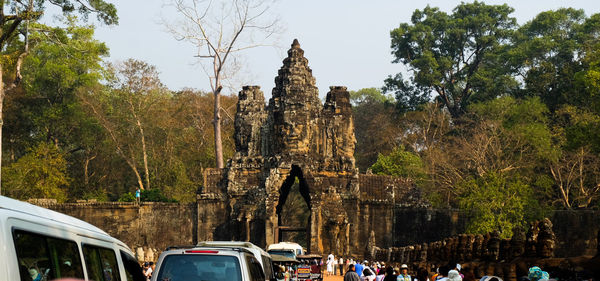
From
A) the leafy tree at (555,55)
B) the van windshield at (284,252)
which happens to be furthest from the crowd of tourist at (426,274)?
the leafy tree at (555,55)

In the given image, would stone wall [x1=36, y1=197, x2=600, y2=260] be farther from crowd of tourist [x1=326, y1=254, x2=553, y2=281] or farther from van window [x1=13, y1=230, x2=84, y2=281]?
van window [x1=13, y1=230, x2=84, y2=281]

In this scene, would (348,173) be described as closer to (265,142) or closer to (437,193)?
(265,142)

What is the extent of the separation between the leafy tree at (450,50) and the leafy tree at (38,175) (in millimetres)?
30255

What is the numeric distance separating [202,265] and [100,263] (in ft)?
8.28

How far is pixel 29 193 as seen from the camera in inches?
2060

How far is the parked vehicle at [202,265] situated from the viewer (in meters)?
9.83

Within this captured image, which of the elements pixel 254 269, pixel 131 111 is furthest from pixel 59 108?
pixel 254 269

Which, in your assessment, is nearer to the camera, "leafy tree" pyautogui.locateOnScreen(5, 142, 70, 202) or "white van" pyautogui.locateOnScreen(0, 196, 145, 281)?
"white van" pyautogui.locateOnScreen(0, 196, 145, 281)

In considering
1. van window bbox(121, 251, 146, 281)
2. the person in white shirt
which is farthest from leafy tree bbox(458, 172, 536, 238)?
van window bbox(121, 251, 146, 281)

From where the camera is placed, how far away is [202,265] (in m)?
9.90

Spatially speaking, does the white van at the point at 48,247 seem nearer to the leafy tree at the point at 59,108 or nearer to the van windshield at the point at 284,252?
the van windshield at the point at 284,252

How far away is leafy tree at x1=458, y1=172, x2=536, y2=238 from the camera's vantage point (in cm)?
3919

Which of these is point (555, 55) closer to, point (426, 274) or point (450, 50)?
point (450, 50)

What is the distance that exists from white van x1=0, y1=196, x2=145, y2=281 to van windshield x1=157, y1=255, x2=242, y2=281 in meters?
1.79
